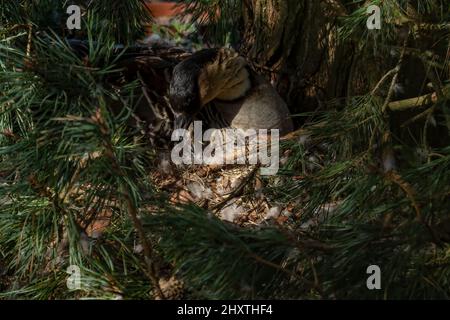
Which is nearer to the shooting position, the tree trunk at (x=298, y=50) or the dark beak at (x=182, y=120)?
the dark beak at (x=182, y=120)

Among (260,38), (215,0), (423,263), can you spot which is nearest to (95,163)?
(423,263)

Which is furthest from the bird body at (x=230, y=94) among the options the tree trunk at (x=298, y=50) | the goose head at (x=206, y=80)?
the tree trunk at (x=298, y=50)

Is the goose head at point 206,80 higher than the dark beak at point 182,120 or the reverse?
higher

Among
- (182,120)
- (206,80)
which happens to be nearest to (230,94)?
(206,80)

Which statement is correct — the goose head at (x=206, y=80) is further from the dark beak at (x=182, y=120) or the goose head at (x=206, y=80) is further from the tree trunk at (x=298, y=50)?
the tree trunk at (x=298, y=50)

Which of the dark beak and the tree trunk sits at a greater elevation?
the tree trunk

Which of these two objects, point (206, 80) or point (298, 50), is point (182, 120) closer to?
point (206, 80)

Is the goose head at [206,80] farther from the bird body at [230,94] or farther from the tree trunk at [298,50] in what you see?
the tree trunk at [298,50]

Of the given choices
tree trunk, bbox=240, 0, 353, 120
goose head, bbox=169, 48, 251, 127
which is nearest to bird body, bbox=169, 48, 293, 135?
goose head, bbox=169, 48, 251, 127

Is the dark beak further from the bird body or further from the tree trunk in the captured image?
the tree trunk
